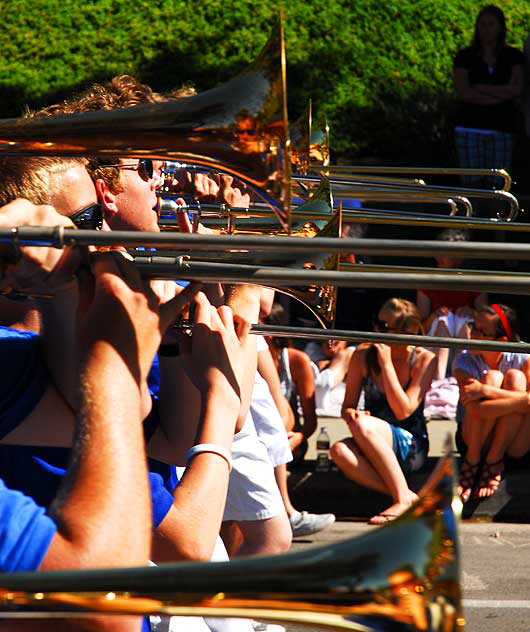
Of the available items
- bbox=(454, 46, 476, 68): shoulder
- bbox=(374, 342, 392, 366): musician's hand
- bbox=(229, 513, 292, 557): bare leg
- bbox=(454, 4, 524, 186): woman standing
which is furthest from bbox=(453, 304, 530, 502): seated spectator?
bbox=(454, 46, 476, 68): shoulder

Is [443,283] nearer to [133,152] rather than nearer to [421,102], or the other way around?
[133,152]

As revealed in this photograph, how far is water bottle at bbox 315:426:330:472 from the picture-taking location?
231 inches

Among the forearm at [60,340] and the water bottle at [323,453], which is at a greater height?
the forearm at [60,340]

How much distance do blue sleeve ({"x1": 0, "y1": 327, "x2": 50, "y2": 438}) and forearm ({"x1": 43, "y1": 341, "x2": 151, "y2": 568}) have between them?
377 millimetres

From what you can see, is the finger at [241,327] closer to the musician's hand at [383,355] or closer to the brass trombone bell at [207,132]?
the brass trombone bell at [207,132]

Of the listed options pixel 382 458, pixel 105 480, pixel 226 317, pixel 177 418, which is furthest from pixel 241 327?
pixel 382 458

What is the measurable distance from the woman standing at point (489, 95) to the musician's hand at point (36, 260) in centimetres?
722

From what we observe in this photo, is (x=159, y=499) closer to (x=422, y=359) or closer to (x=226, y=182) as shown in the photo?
(x=226, y=182)

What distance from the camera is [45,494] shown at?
1.80m

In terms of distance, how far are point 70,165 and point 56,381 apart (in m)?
0.51

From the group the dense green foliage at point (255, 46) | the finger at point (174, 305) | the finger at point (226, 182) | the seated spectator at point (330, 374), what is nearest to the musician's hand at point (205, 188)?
the finger at point (226, 182)

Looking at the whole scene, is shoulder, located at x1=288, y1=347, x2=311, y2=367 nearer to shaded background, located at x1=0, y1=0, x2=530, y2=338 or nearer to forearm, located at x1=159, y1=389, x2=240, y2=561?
shaded background, located at x1=0, y1=0, x2=530, y2=338

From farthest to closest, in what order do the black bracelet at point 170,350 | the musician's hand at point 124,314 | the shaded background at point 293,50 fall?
the shaded background at point 293,50
the black bracelet at point 170,350
the musician's hand at point 124,314

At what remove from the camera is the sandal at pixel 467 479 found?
18.5 feet
